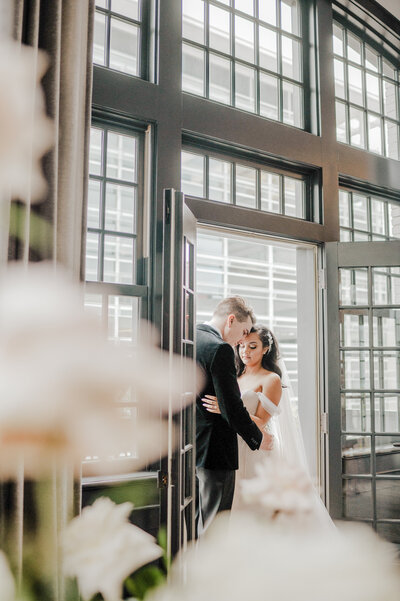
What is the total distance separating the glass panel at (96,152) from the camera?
2.75 meters

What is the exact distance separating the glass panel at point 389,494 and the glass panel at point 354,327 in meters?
0.74

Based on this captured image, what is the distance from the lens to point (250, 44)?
353 centimetres

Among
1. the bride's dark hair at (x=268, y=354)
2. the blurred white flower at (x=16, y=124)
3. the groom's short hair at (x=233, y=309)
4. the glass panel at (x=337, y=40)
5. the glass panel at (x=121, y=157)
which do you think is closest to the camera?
the blurred white flower at (x=16, y=124)

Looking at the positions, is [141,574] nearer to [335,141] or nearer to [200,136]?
[200,136]

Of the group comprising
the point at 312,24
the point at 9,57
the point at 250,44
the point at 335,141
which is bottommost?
the point at 9,57

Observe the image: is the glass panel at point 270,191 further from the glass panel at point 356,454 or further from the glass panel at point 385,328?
the glass panel at point 356,454

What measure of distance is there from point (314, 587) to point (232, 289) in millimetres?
6874

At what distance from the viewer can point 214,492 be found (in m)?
3.07

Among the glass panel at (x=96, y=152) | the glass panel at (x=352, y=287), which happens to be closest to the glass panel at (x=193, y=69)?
the glass panel at (x=96, y=152)

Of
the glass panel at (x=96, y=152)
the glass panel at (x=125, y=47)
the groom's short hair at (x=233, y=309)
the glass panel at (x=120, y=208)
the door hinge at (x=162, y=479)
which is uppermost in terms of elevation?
the glass panel at (x=125, y=47)

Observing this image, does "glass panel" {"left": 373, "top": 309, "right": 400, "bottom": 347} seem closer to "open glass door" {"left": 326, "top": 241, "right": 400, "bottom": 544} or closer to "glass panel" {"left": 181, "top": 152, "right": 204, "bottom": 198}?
"open glass door" {"left": 326, "top": 241, "right": 400, "bottom": 544}

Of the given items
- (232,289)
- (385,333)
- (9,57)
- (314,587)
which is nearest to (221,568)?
(314,587)

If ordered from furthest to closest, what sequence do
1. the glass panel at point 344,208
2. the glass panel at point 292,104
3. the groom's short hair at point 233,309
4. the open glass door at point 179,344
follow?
1. the glass panel at point 344,208
2. the glass panel at point 292,104
3. the groom's short hair at point 233,309
4. the open glass door at point 179,344

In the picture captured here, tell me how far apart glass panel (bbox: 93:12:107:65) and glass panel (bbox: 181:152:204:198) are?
668 millimetres
